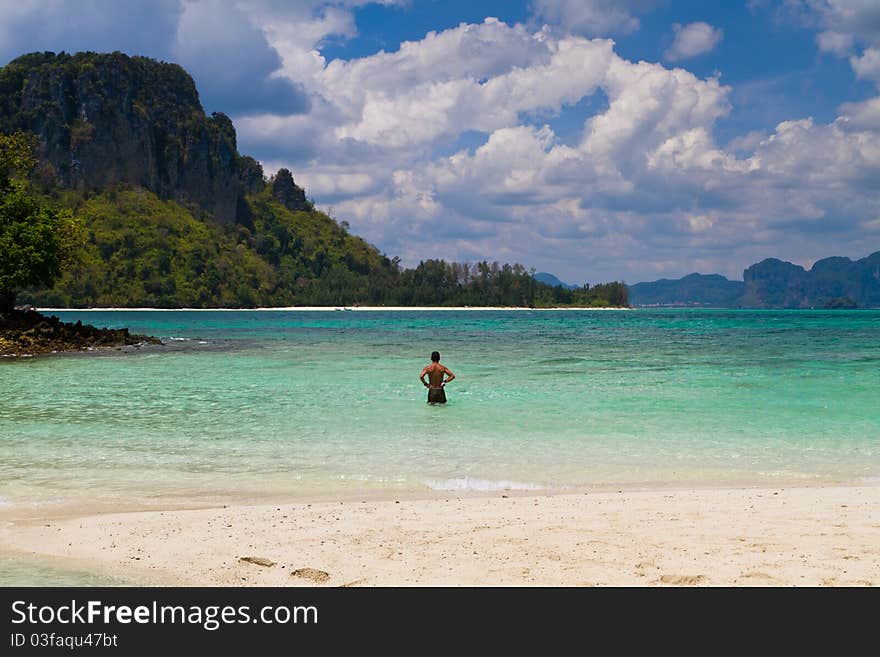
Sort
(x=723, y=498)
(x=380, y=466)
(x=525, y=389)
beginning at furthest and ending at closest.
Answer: (x=525, y=389) < (x=380, y=466) < (x=723, y=498)

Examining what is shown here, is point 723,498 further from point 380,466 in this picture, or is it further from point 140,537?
point 140,537

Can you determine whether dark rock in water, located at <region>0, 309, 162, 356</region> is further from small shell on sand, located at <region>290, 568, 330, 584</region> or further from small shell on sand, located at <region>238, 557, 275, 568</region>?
small shell on sand, located at <region>290, 568, 330, 584</region>

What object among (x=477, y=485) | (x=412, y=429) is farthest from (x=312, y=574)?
(x=412, y=429)

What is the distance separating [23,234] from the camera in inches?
1919

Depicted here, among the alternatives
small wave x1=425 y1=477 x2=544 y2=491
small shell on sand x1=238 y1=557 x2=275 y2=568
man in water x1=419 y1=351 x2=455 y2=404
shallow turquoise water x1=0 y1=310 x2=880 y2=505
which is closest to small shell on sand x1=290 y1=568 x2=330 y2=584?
small shell on sand x1=238 y1=557 x2=275 y2=568

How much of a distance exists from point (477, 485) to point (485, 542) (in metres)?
4.13

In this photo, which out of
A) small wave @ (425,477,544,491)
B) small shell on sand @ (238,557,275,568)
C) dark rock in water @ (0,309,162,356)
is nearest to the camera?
small shell on sand @ (238,557,275,568)

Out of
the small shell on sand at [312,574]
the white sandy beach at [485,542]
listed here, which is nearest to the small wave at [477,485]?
the white sandy beach at [485,542]

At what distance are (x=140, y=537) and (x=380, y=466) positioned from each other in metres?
5.69

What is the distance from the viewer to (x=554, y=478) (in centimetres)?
1302

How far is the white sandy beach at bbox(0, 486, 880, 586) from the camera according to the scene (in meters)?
7.18

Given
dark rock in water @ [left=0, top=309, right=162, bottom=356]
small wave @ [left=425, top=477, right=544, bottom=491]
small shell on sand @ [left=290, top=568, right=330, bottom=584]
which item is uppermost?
dark rock in water @ [left=0, top=309, right=162, bottom=356]

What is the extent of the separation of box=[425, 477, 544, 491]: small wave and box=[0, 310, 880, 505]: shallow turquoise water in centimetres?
7
